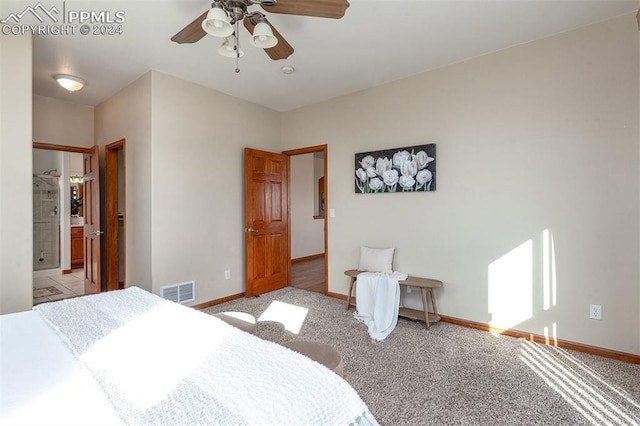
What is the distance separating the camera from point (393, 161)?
362 cm

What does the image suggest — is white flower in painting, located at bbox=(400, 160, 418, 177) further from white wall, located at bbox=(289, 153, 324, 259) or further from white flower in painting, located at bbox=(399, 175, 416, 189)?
white wall, located at bbox=(289, 153, 324, 259)

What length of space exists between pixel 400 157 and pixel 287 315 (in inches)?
87.7

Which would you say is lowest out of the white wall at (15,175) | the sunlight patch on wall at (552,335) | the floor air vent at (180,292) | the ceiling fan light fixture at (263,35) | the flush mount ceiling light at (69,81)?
the sunlight patch on wall at (552,335)

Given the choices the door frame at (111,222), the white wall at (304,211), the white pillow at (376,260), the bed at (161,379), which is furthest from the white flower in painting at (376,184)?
the door frame at (111,222)

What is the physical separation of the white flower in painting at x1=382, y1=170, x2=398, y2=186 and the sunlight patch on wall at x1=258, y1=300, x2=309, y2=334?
1812 mm

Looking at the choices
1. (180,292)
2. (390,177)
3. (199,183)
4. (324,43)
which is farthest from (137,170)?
(390,177)

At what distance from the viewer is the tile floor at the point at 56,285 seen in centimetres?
434

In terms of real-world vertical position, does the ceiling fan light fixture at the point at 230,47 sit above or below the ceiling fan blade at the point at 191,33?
below

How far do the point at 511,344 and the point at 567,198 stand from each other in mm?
1366

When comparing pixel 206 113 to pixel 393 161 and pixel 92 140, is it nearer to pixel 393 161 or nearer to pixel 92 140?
pixel 92 140

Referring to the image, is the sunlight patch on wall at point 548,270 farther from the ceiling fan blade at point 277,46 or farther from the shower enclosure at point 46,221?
the shower enclosure at point 46,221

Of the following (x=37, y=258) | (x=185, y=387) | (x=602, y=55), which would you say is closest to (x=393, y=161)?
(x=602, y=55)

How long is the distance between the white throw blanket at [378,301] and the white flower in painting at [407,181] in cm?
100

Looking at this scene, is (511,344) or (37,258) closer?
(511,344)
